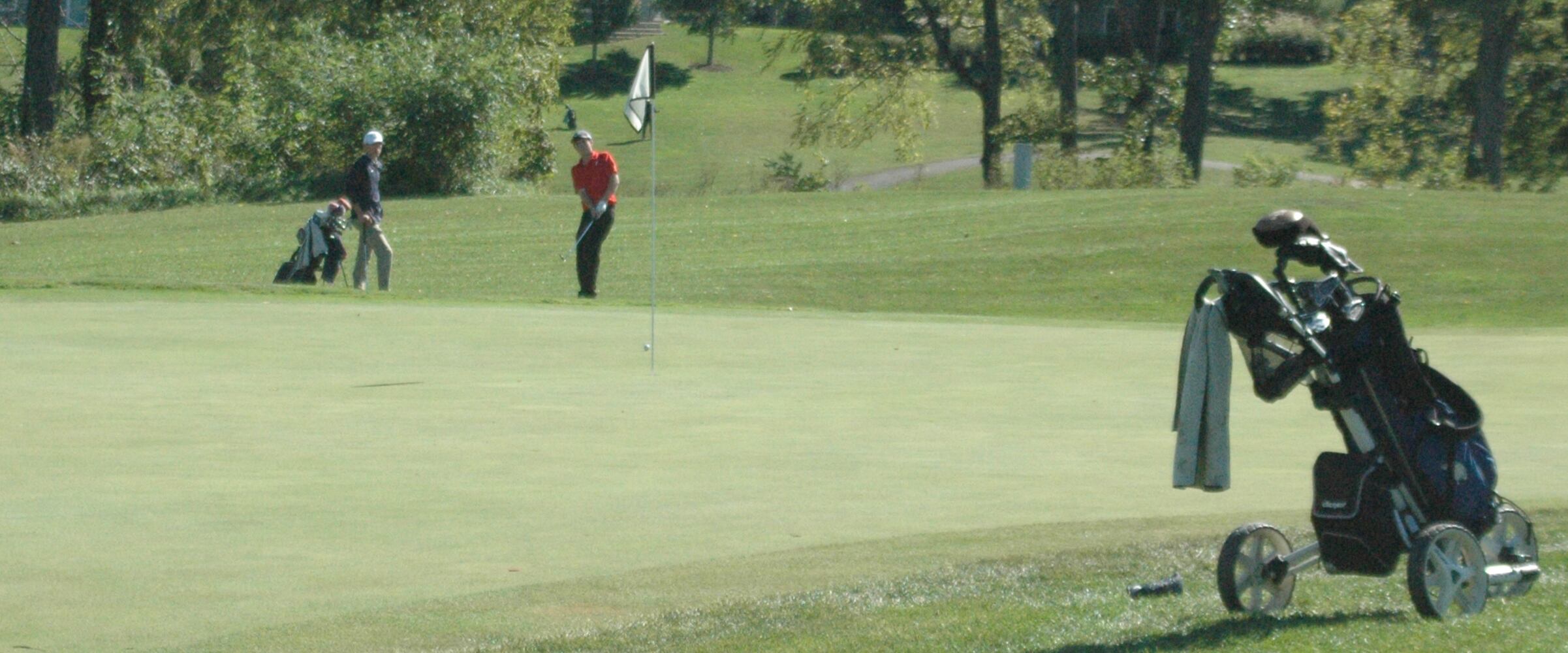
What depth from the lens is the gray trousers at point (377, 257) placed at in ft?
68.4

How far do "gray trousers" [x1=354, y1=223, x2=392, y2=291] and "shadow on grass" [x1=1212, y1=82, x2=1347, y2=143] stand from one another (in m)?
53.7

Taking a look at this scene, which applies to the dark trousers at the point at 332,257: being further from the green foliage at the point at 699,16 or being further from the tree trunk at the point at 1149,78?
the green foliage at the point at 699,16

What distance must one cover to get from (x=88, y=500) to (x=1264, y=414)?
6.38 meters

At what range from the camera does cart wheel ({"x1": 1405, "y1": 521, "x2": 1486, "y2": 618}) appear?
5.55m

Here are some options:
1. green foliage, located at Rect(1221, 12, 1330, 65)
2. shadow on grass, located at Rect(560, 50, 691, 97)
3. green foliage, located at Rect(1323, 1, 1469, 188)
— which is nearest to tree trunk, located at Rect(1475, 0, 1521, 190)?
green foliage, located at Rect(1323, 1, 1469, 188)

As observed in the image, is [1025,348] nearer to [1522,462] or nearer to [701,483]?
[1522,462]

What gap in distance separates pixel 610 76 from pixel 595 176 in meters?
65.4

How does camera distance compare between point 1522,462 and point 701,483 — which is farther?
point 1522,462

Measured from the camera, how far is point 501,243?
29.1 metres

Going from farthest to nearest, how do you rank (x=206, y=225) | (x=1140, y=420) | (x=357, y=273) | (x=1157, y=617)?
(x=206, y=225), (x=357, y=273), (x=1140, y=420), (x=1157, y=617)

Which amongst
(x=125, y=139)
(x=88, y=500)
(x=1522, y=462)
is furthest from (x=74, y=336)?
(x=125, y=139)

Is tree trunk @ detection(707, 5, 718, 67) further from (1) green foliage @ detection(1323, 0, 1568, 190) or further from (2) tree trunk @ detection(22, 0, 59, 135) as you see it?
(2) tree trunk @ detection(22, 0, 59, 135)

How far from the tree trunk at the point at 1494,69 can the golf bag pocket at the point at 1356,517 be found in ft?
136

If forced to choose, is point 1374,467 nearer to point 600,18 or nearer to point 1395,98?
point 1395,98
